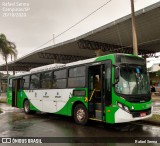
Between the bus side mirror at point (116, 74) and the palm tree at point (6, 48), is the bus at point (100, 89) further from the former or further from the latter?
the palm tree at point (6, 48)

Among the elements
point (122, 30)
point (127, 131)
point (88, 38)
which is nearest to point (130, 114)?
point (127, 131)

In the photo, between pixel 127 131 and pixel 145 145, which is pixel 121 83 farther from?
pixel 145 145

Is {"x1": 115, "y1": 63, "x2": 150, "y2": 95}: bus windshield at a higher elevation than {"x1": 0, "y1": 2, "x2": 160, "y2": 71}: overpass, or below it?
below

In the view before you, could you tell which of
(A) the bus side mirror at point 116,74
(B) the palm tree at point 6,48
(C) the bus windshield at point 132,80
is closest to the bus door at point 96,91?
(A) the bus side mirror at point 116,74

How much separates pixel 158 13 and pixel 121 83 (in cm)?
1232

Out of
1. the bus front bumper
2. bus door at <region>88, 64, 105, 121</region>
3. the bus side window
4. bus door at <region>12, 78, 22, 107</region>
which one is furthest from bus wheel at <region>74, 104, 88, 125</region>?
bus door at <region>12, 78, 22, 107</region>

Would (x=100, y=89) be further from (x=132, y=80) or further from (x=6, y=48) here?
(x=6, y=48)

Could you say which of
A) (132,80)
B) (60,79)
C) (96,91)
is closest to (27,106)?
(60,79)

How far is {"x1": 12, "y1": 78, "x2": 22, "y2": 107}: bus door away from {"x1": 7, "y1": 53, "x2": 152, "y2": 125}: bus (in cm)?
374

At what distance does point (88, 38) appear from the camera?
Answer: 2761 centimetres

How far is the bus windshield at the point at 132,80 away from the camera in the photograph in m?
9.22

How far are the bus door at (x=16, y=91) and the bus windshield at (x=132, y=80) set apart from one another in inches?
392

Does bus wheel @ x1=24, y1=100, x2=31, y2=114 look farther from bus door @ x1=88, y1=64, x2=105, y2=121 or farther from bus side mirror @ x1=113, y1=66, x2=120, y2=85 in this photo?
bus side mirror @ x1=113, y1=66, x2=120, y2=85

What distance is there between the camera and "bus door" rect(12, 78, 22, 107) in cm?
1743
